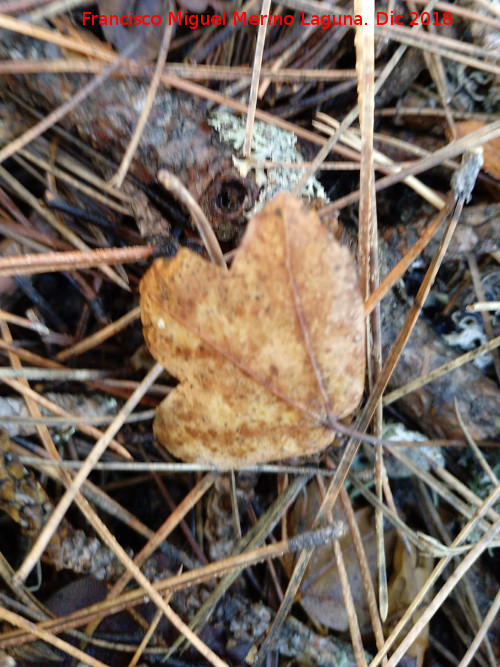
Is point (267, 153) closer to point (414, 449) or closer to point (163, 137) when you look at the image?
point (163, 137)

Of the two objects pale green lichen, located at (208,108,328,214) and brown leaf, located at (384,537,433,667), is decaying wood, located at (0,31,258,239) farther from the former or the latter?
brown leaf, located at (384,537,433,667)

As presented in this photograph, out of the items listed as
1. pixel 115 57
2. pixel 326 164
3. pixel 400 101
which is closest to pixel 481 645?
pixel 326 164

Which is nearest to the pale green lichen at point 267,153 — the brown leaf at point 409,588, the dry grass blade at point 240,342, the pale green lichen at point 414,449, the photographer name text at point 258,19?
the dry grass blade at point 240,342

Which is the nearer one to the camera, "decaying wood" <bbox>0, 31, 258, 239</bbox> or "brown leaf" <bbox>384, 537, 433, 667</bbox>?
"decaying wood" <bbox>0, 31, 258, 239</bbox>

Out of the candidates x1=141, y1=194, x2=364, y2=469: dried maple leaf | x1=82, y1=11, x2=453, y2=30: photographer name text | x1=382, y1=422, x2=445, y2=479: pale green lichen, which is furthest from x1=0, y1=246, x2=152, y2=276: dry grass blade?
x1=382, y1=422, x2=445, y2=479: pale green lichen

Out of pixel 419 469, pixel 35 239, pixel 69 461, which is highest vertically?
pixel 419 469

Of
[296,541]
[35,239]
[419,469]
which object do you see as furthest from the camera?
[419,469]

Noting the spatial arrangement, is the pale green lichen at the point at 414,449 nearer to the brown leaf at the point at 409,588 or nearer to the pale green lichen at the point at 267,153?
the brown leaf at the point at 409,588

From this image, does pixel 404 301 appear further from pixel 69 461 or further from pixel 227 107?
pixel 69 461
